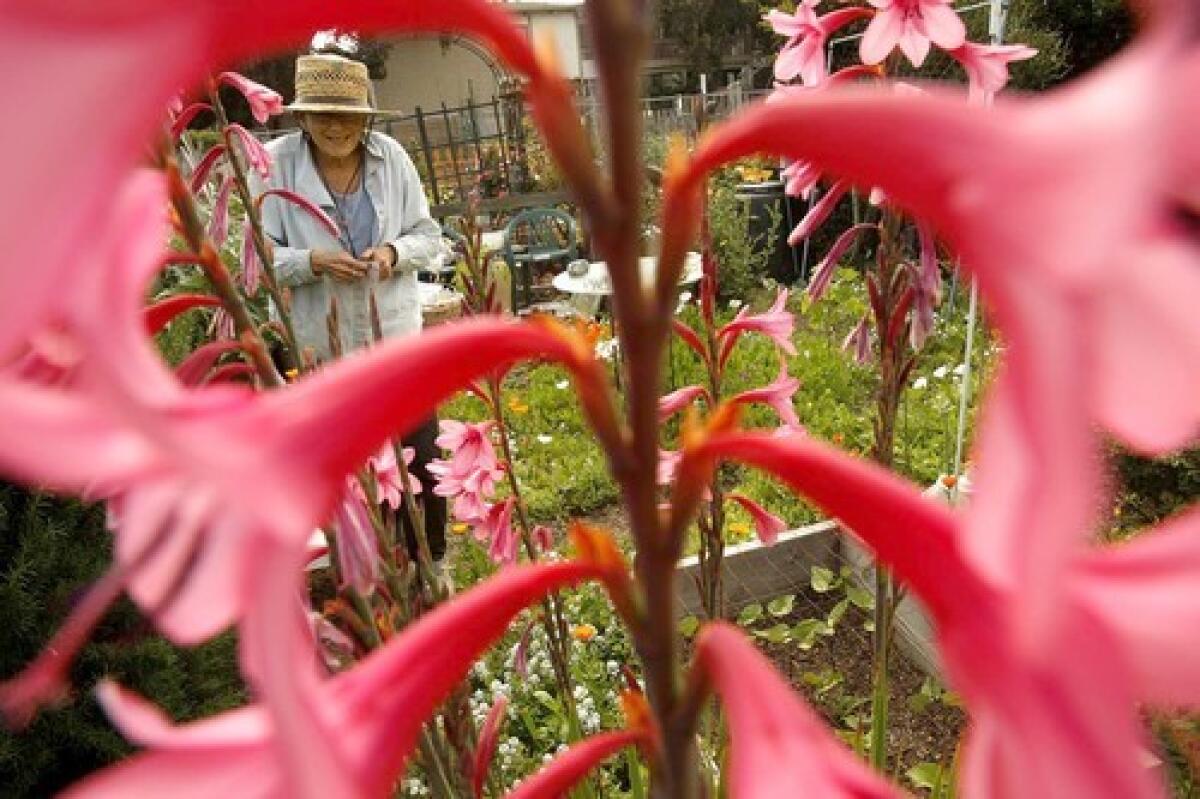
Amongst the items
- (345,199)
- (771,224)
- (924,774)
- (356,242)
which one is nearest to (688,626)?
(924,774)

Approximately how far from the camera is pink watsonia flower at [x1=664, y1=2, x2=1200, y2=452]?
287 millimetres

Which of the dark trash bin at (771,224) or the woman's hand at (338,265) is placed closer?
the woman's hand at (338,265)

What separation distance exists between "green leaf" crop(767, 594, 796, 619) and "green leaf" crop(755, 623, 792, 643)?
0.29 feet

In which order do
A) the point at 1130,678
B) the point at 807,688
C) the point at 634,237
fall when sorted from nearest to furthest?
1. the point at 1130,678
2. the point at 634,237
3. the point at 807,688

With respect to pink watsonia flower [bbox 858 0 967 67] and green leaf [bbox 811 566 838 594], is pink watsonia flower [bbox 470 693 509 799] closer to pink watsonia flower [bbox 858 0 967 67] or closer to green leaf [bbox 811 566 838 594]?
pink watsonia flower [bbox 858 0 967 67]

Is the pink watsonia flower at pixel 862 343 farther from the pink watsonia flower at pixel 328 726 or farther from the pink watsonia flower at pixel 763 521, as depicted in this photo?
the pink watsonia flower at pixel 328 726

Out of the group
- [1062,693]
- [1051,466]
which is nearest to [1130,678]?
[1062,693]

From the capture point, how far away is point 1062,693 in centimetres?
39

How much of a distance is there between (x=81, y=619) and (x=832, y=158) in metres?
0.42

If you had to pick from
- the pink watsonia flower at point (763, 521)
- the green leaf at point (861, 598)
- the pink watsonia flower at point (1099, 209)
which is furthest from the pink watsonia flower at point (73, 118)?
the green leaf at point (861, 598)

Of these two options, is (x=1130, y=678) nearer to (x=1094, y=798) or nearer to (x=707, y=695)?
(x=1094, y=798)

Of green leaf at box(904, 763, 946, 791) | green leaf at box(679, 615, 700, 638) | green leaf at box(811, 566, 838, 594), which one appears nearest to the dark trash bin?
green leaf at box(811, 566, 838, 594)

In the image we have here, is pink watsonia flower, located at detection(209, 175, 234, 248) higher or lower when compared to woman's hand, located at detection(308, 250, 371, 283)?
higher

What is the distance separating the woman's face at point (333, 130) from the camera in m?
3.53
